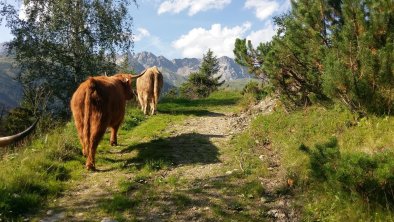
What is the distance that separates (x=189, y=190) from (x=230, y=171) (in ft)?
4.04

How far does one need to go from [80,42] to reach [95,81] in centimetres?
1647

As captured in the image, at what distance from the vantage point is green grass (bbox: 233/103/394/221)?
4906 millimetres

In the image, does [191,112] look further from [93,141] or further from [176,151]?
[93,141]

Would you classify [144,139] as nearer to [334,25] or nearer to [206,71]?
[334,25]

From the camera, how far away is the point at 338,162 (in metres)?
5.09

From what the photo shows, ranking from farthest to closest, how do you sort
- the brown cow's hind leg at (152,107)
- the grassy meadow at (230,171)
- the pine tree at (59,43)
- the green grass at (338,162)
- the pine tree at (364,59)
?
the pine tree at (59,43) < the brown cow's hind leg at (152,107) < the pine tree at (364,59) < the grassy meadow at (230,171) < the green grass at (338,162)

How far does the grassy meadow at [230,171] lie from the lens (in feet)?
16.8

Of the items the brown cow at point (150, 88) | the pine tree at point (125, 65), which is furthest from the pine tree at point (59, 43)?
the brown cow at point (150, 88)

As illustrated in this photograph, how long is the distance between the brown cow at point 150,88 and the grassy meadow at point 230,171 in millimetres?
4680

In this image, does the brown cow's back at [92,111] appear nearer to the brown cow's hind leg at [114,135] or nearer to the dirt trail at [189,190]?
the dirt trail at [189,190]

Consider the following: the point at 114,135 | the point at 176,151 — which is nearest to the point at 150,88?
the point at 114,135

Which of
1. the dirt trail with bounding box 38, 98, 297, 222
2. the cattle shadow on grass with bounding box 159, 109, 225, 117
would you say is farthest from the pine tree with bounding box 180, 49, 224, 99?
the dirt trail with bounding box 38, 98, 297, 222

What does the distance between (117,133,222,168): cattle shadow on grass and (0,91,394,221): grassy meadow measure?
2 centimetres

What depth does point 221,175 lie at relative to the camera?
7.66m
